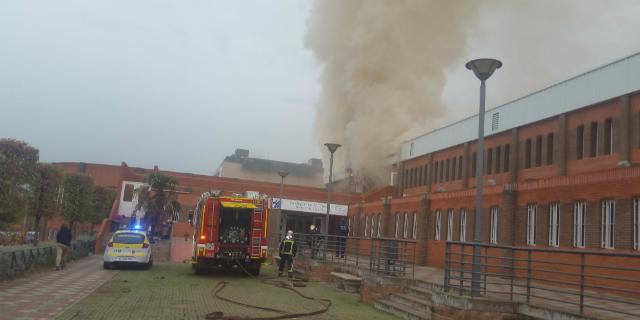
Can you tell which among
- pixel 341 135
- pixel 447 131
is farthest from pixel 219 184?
pixel 447 131

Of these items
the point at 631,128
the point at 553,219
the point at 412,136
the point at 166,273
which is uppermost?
the point at 412,136

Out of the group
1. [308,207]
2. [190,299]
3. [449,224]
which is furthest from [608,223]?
[308,207]

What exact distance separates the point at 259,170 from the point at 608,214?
73463 millimetres

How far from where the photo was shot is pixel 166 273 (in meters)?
19.9

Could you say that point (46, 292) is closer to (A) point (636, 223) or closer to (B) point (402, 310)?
(B) point (402, 310)

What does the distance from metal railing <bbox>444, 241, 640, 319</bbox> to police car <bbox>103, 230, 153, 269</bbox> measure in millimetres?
11384

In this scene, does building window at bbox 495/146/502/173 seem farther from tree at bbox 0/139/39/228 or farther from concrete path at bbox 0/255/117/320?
tree at bbox 0/139/39/228

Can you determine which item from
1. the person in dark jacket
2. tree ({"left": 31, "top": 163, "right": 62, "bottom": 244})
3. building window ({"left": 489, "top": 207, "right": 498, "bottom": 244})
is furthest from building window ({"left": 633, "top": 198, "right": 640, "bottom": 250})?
tree ({"left": 31, "top": 163, "right": 62, "bottom": 244})

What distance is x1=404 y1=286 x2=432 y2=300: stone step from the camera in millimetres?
12230

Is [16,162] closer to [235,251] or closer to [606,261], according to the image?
[235,251]

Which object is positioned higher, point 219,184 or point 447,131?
point 447,131

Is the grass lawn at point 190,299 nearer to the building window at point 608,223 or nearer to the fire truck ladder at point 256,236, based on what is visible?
the fire truck ladder at point 256,236

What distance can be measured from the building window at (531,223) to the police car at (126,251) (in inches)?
545

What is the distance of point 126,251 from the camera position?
67.7 feet
